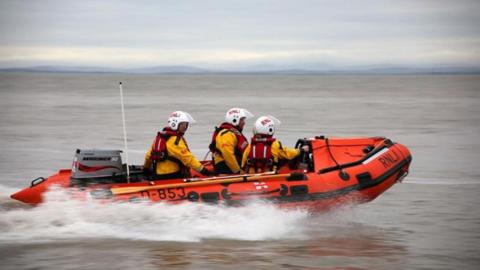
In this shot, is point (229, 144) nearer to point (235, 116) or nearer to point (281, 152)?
point (235, 116)

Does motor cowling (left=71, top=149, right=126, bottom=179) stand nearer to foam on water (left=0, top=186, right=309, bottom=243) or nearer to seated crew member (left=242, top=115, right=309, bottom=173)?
foam on water (left=0, top=186, right=309, bottom=243)

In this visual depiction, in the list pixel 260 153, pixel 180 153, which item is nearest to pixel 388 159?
pixel 260 153

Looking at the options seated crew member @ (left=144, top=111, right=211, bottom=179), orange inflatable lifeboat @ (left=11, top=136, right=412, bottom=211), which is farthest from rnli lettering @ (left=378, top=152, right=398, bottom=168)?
seated crew member @ (left=144, top=111, right=211, bottom=179)

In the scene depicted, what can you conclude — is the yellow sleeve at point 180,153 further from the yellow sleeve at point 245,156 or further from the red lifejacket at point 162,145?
the yellow sleeve at point 245,156

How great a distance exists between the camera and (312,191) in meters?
9.71

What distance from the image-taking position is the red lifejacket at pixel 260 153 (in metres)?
9.89

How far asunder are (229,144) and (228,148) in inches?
2.0

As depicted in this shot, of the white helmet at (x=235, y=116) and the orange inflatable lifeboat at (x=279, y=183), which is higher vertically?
the white helmet at (x=235, y=116)

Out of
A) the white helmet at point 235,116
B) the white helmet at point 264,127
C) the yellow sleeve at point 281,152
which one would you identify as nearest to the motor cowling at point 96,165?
the white helmet at point 235,116

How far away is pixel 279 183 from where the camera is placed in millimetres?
9656

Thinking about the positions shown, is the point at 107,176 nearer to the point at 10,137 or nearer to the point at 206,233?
the point at 206,233

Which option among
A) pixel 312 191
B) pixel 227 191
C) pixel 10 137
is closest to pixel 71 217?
pixel 227 191

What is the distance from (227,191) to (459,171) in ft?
24.2

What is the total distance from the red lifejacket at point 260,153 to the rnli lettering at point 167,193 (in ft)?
3.18
